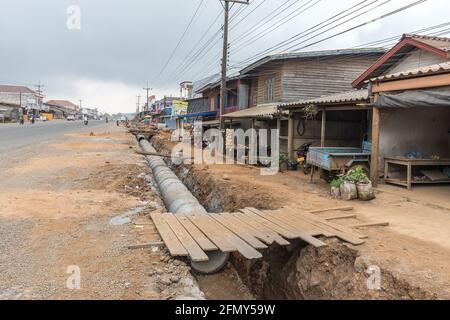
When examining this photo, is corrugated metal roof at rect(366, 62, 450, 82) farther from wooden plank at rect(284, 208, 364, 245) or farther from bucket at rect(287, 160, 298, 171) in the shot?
bucket at rect(287, 160, 298, 171)

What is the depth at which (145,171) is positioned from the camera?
14.2 metres

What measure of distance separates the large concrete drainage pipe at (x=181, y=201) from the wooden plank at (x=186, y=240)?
0.37 meters

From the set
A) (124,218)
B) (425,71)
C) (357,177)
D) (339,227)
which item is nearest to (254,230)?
(339,227)

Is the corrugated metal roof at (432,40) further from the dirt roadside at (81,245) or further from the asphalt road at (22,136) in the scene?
the asphalt road at (22,136)

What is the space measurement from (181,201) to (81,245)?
158 inches

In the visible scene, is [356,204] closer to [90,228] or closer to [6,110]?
[90,228]

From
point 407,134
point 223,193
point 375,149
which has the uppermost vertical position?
point 407,134

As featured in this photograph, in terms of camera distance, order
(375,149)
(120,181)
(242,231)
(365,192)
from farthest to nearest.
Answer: (120,181)
(375,149)
(365,192)
(242,231)

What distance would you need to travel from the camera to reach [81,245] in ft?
17.3

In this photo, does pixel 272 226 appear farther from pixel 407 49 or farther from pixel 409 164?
pixel 407 49

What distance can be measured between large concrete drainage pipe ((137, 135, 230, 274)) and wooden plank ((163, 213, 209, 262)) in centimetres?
37

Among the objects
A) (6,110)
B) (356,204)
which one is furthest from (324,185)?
(6,110)

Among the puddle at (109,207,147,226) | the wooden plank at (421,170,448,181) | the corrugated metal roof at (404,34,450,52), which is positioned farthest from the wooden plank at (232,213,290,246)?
the corrugated metal roof at (404,34,450,52)

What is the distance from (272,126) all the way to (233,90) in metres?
8.73
